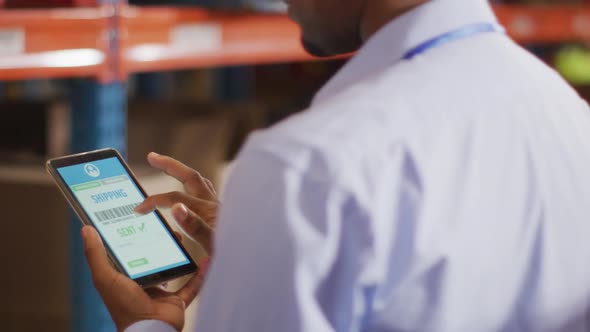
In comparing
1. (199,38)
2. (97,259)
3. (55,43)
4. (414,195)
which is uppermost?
(414,195)

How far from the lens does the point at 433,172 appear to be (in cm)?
79

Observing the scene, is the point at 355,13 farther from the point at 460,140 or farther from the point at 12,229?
the point at 12,229

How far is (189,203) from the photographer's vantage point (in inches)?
47.4

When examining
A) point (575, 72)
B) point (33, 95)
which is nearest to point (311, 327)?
point (33, 95)

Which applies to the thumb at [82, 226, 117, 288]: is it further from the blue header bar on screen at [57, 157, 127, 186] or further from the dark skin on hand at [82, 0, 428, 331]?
the blue header bar on screen at [57, 157, 127, 186]

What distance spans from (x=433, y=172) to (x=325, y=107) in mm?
102

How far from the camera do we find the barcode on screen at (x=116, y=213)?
3.80ft

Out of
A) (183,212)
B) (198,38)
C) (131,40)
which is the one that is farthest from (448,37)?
(198,38)

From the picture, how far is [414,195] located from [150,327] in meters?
0.37

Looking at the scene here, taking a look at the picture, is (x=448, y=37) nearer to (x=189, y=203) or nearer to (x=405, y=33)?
(x=405, y=33)

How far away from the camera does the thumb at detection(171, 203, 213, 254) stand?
1.07 m

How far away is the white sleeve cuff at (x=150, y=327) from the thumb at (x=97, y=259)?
65 mm

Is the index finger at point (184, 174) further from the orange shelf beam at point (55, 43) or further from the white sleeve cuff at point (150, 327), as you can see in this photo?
the orange shelf beam at point (55, 43)

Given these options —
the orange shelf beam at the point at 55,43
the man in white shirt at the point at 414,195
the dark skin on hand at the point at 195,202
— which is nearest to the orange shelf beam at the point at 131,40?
the orange shelf beam at the point at 55,43
